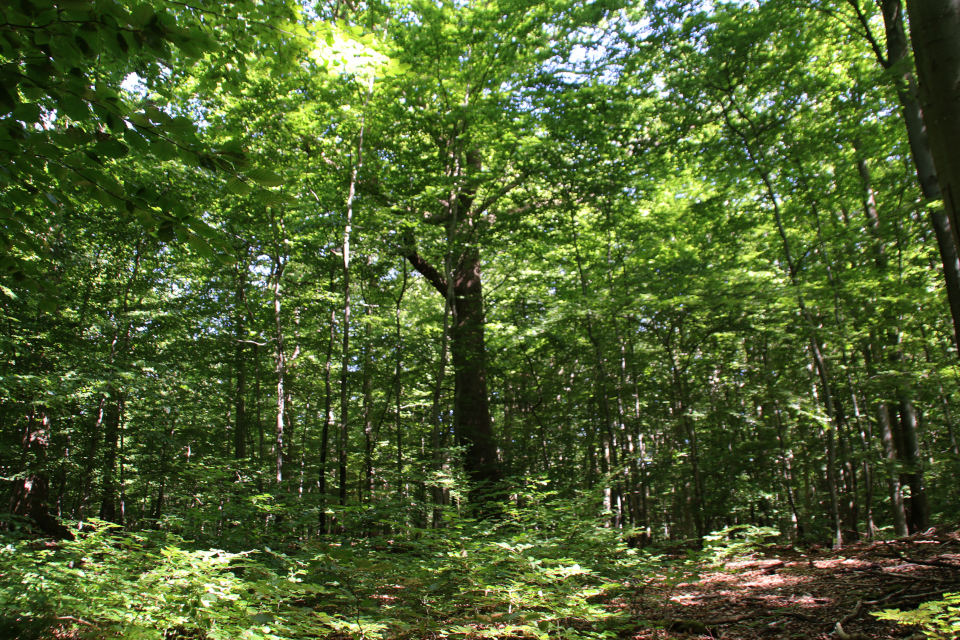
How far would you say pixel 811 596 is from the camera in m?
4.11

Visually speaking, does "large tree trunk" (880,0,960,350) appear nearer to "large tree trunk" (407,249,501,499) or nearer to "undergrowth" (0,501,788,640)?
"undergrowth" (0,501,788,640)

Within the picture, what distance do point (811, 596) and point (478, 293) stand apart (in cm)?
765

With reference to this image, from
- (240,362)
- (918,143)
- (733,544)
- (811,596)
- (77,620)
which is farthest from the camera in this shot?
(240,362)

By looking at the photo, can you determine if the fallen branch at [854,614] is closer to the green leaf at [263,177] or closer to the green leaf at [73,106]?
the green leaf at [263,177]

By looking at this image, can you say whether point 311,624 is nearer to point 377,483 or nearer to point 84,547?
point 84,547

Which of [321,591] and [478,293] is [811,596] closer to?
[321,591]

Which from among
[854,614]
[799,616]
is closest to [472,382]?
[799,616]

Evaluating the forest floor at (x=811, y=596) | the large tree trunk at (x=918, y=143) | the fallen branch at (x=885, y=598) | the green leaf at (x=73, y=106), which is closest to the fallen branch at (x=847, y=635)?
the forest floor at (x=811, y=596)

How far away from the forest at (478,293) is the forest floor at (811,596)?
0.04 meters

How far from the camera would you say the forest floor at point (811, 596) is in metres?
3.43

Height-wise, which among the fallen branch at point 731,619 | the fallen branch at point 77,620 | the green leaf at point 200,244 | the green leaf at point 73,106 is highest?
the green leaf at point 73,106

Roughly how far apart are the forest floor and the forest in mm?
43

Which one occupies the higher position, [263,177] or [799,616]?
[263,177]

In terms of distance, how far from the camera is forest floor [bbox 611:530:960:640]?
3.43 metres
